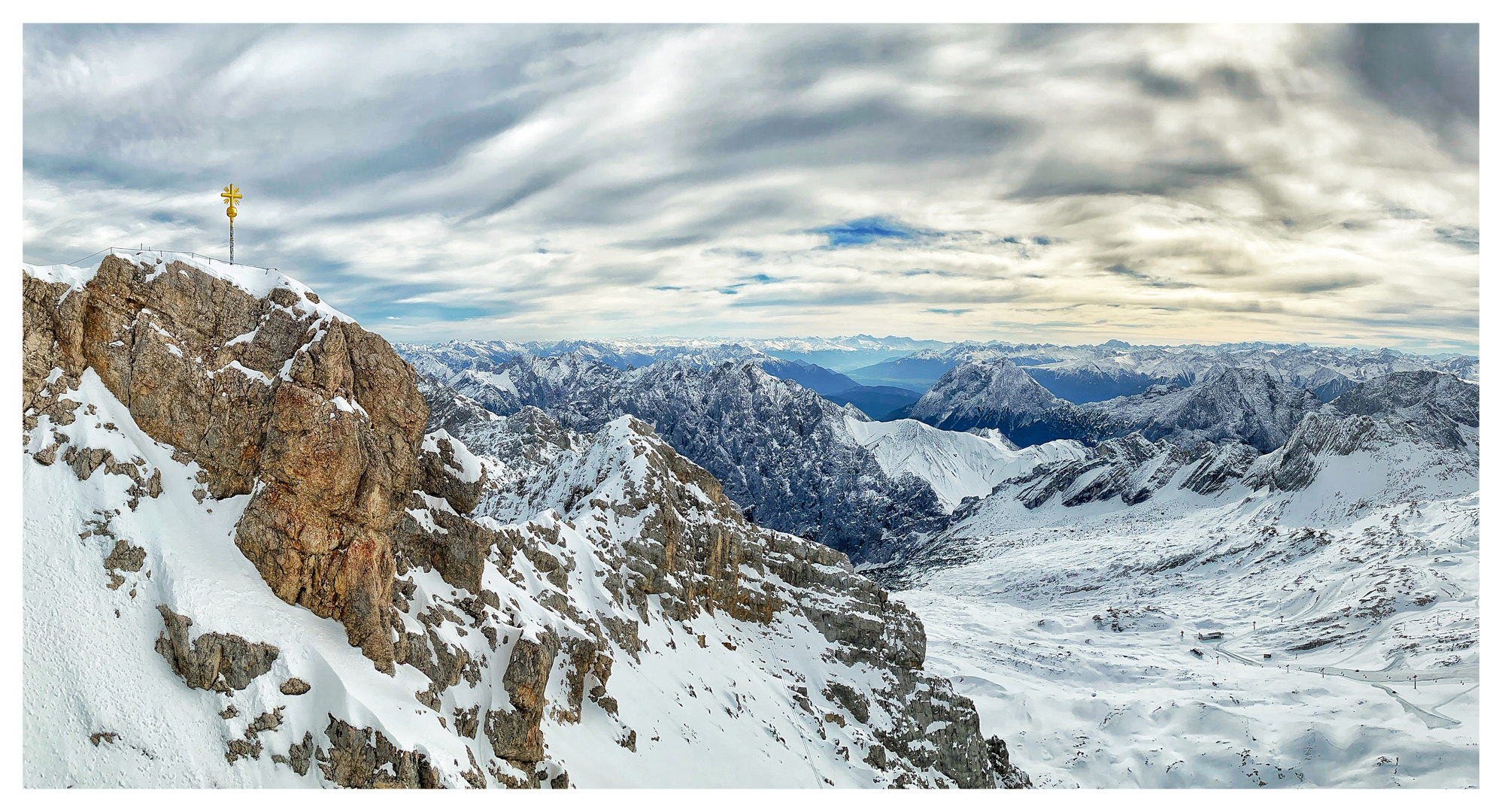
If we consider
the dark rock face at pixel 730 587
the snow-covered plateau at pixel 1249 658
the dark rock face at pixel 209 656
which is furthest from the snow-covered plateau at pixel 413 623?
the snow-covered plateau at pixel 1249 658

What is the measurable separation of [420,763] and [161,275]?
24.8 meters

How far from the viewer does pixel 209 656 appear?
26.8m

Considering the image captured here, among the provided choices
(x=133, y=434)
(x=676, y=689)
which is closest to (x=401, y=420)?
(x=133, y=434)

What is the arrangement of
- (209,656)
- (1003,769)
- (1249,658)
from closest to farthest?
(209,656)
(1003,769)
(1249,658)

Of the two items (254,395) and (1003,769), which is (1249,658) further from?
(254,395)

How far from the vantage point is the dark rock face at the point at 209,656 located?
26656 mm

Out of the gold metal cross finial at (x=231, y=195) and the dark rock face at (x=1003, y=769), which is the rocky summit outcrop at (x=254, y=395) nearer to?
the gold metal cross finial at (x=231, y=195)

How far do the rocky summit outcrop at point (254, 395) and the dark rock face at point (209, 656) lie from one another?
2769mm

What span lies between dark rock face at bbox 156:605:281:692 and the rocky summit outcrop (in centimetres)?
277

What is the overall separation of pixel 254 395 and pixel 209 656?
11.5 metres

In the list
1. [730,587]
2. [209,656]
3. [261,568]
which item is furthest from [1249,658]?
[209,656]

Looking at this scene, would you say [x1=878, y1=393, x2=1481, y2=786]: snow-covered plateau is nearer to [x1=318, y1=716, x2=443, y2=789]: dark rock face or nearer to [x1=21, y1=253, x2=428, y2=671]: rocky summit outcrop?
[x1=318, y1=716, x2=443, y2=789]: dark rock face

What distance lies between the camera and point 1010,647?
138750 millimetres

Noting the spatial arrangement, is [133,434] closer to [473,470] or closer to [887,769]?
[473,470]
